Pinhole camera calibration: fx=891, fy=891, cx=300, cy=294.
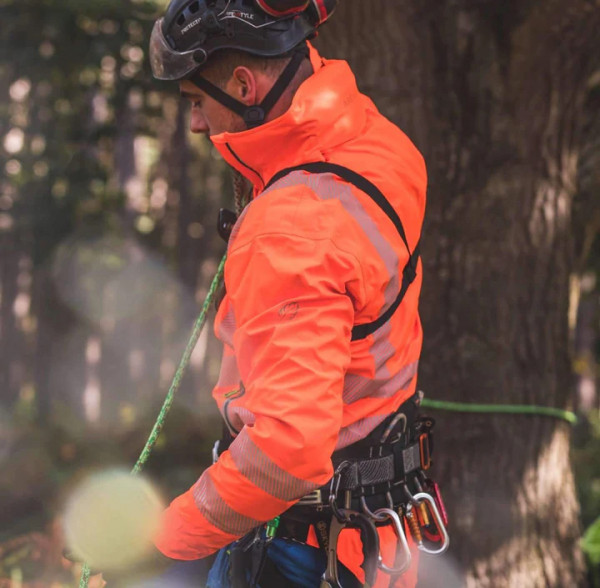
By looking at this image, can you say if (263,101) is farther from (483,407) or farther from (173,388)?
(483,407)

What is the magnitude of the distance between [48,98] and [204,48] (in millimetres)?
7885

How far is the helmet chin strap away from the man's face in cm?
2

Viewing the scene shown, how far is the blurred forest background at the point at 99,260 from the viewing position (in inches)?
261

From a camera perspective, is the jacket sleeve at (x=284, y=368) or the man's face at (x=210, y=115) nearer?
the jacket sleeve at (x=284, y=368)

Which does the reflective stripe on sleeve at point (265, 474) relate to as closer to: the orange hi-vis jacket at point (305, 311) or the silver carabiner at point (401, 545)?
the orange hi-vis jacket at point (305, 311)

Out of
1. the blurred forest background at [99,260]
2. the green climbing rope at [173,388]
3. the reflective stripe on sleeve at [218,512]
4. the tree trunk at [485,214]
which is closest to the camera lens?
the reflective stripe on sleeve at [218,512]

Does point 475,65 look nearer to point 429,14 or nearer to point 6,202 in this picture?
point 429,14

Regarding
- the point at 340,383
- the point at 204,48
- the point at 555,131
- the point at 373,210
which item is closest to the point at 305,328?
the point at 340,383

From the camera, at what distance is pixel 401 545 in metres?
2.44

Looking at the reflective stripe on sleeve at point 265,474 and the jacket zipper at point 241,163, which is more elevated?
the jacket zipper at point 241,163

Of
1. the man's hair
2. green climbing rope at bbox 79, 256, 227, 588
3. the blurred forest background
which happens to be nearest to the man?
the man's hair

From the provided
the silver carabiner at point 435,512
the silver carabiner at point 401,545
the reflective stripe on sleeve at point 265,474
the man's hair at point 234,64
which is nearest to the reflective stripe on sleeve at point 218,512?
the reflective stripe on sleeve at point 265,474

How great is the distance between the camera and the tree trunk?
4152 mm

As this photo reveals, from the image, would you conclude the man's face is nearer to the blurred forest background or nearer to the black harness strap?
the black harness strap
